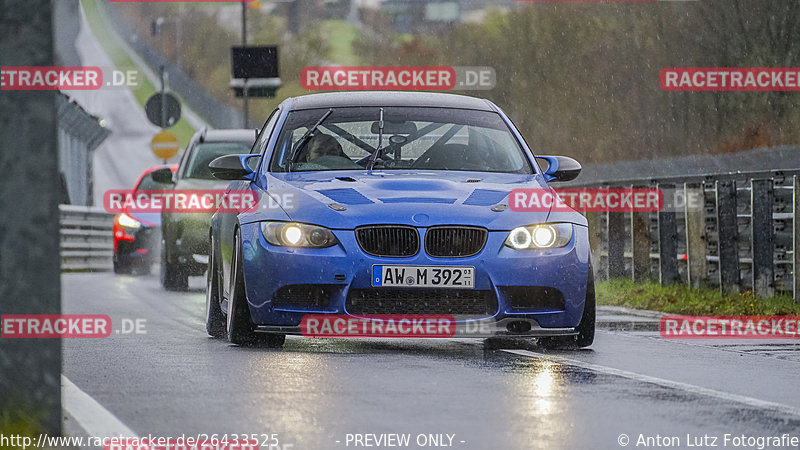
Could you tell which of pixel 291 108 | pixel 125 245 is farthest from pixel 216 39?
pixel 291 108

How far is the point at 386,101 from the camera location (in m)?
11.5

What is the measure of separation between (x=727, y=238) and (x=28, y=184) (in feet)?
34.9

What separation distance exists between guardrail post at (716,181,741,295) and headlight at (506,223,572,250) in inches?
225

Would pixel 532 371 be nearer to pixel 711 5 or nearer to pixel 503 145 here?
pixel 503 145

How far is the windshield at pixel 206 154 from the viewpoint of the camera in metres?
18.6

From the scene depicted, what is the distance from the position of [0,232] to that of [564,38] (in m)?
52.0

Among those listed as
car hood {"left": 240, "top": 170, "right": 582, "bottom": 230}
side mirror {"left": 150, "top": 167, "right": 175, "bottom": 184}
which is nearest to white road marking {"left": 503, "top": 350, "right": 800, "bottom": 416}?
car hood {"left": 240, "top": 170, "right": 582, "bottom": 230}

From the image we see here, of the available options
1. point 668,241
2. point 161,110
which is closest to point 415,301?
point 668,241

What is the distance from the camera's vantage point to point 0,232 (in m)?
5.68

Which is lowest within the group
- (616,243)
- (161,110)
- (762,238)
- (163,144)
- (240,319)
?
(240,319)

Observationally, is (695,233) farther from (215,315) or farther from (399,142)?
(215,315)
